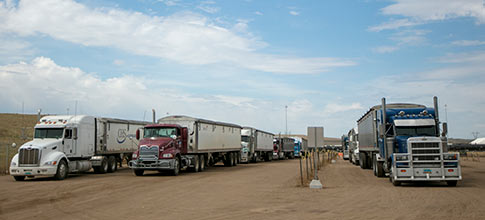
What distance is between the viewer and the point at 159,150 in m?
24.1

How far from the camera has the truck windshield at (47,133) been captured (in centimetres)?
2336

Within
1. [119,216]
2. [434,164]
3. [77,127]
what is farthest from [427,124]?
[77,127]

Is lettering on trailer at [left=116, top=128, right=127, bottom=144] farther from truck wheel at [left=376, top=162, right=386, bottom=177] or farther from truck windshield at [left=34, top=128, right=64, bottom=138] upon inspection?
truck wheel at [left=376, top=162, right=386, bottom=177]

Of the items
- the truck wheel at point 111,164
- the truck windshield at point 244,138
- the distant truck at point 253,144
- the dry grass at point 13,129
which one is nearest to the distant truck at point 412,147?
the truck wheel at point 111,164

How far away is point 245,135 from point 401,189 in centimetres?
2890

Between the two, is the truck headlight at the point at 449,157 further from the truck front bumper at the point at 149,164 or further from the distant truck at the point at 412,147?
the truck front bumper at the point at 149,164

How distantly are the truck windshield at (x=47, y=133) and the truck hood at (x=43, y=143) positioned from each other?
13.5 inches

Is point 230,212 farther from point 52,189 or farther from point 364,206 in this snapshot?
point 52,189

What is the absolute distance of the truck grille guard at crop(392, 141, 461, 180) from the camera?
17188 millimetres

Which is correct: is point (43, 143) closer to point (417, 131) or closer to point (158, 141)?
point (158, 141)

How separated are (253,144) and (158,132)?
853 inches

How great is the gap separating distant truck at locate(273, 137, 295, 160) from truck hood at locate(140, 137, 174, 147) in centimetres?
3623

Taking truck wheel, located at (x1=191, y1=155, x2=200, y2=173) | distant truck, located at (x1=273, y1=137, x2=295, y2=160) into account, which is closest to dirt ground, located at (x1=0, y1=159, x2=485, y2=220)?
truck wheel, located at (x1=191, y1=155, x2=200, y2=173)

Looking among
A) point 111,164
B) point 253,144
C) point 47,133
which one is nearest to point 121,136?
point 111,164
